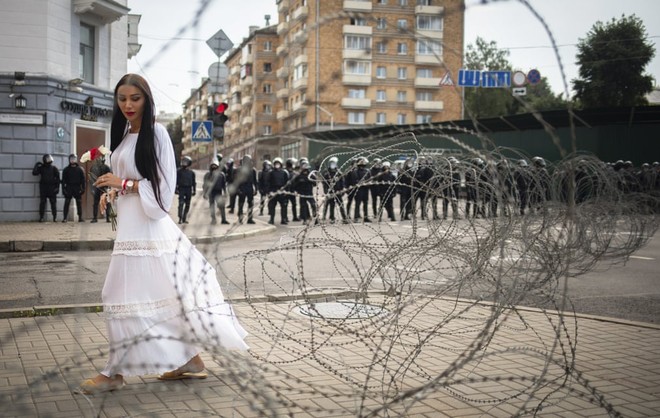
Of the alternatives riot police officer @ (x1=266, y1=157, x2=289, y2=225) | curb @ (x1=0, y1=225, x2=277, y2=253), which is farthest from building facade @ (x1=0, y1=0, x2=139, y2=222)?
curb @ (x1=0, y1=225, x2=277, y2=253)

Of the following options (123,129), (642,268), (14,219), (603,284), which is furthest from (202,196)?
(14,219)

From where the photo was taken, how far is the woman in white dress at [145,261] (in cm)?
441

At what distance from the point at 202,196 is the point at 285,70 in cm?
74

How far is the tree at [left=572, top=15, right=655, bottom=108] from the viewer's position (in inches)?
1934

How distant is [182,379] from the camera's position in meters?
4.76

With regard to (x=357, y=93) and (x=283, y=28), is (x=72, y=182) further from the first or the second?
(x=357, y=93)

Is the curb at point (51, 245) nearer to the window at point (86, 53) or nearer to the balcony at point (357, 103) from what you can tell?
the window at point (86, 53)

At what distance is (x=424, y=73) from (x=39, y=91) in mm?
55171

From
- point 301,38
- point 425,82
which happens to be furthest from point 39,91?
point 425,82

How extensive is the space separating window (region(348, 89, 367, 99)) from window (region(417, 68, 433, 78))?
5620 mm

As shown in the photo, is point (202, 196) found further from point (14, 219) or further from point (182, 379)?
point (14, 219)

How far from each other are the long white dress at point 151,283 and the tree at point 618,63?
1903 inches

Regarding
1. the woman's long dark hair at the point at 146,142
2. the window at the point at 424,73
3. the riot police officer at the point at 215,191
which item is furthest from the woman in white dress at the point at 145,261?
the window at the point at 424,73

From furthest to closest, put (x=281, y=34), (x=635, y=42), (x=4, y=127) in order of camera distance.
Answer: (x=635, y=42) < (x=4, y=127) < (x=281, y=34)
